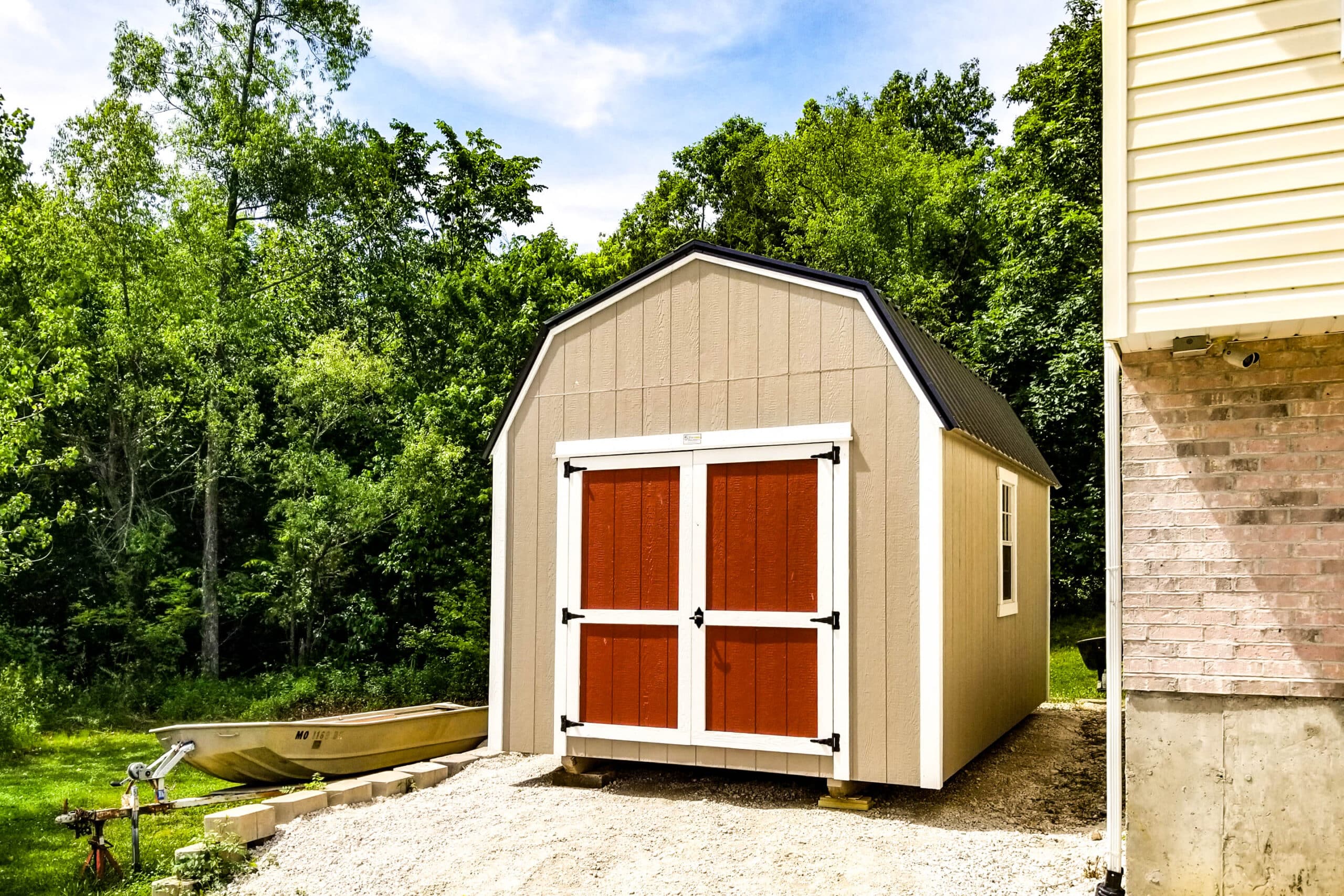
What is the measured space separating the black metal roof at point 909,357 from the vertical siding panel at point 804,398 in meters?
0.62

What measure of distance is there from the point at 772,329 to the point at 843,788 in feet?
10.2

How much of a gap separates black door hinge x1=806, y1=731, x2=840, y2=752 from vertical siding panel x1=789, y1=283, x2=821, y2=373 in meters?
2.42

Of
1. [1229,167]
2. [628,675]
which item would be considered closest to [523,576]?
[628,675]

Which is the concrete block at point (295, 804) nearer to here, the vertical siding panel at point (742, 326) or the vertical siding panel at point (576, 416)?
the vertical siding panel at point (576, 416)

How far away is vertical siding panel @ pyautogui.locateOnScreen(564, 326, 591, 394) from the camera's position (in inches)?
304

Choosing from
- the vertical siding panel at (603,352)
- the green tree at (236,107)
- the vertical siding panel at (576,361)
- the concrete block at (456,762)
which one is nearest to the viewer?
the vertical siding panel at (603,352)

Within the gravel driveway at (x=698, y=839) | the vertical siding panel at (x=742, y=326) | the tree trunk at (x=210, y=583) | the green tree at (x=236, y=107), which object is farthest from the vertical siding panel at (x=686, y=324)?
the tree trunk at (x=210, y=583)

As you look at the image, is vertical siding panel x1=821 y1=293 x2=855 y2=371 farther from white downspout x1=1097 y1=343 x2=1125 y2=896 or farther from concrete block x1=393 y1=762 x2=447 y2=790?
concrete block x1=393 y1=762 x2=447 y2=790

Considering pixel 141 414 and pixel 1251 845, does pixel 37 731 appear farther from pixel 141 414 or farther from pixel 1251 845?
pixel 1251 845

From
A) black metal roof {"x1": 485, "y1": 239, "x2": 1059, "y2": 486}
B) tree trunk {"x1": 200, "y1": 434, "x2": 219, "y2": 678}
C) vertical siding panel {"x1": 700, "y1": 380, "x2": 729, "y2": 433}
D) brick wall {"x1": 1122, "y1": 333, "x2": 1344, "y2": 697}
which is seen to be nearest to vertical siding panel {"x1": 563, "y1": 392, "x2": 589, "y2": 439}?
black metal roof {"x1": 485, "y1": 239, "x2": 1059, "y2": 486}

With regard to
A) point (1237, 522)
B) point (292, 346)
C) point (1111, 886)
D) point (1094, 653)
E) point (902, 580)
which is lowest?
point (1111, 886)

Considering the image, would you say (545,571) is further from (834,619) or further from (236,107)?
(236,107)

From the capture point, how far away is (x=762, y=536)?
6828 mm

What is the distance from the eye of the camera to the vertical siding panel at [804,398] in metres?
6.80
